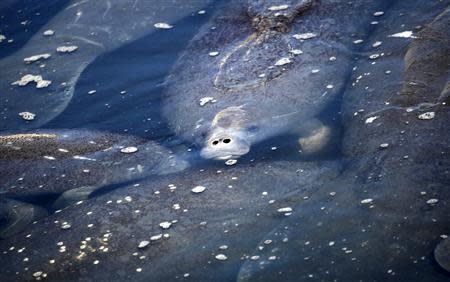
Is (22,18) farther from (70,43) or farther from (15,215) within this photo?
(15,215)

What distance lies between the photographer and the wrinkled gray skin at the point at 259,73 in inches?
217

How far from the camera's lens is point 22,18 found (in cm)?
850

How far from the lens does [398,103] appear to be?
524cm

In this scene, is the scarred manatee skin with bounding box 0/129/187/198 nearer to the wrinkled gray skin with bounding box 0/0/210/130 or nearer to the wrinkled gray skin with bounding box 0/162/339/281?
the wrinkled gray skin with bounding box 0/162/339/281

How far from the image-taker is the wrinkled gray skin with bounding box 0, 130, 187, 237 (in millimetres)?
5250

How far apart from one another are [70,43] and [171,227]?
12.6ft

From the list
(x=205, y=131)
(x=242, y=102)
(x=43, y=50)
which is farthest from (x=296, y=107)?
(x=43, y=50)

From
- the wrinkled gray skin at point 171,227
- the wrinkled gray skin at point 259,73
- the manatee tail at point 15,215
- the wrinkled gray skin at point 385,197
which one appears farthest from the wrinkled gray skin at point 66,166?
the wrinkled gray skin at point 385,197

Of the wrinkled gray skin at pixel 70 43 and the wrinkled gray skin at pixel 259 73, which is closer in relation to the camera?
the wrinkled gray skin at pixel 259 73

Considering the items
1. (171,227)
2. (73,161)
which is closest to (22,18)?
(73,161)

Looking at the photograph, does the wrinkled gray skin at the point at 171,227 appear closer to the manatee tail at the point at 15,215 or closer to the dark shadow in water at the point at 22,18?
the manatee tail at the point at 15,215

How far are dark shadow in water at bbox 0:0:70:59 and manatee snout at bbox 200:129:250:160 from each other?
360 centimetres

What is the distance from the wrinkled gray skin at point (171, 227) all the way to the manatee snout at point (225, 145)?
0.56ft

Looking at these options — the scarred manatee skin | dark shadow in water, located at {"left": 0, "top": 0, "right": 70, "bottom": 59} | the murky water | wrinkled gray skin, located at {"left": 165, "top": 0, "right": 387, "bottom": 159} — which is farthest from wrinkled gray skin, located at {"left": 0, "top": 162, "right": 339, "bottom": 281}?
dark shadow in water, located at {"left": 0, "top": 0, "right": 70, "bottom": 59}
